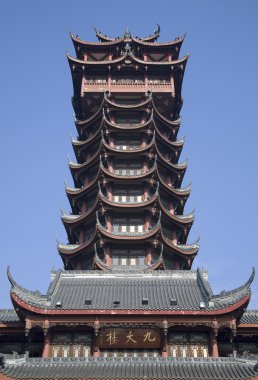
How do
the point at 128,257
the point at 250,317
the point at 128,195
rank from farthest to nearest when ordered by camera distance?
the point at 128,195
the point at 128,257
the point at 250,317

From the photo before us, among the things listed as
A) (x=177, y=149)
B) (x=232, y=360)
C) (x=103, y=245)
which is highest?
(x=177, y=149)

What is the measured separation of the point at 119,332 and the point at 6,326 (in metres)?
5.49

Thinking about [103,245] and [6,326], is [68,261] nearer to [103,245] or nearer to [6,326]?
[103,245]

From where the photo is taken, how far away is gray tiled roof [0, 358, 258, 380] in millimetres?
21797

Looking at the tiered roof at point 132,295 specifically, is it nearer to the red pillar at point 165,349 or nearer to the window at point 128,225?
the red pillar at point 165,349

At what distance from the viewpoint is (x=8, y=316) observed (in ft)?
91.2

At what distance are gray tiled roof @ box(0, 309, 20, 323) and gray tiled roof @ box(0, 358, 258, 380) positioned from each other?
414 centimetres

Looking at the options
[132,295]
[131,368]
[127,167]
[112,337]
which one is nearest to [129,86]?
[127,167]

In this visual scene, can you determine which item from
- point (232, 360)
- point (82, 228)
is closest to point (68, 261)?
point (82, 228)

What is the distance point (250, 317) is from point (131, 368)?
777 centimetres

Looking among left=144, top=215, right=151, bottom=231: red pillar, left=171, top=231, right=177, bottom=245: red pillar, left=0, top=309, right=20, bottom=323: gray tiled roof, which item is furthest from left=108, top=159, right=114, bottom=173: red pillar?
left=0, top=309, right=20, bottom=323: gray tiled roof

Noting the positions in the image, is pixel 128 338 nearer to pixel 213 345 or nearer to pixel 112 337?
pixel 112 337

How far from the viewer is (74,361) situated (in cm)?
2302

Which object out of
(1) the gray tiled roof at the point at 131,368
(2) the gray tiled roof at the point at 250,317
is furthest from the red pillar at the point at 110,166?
(1) the gray tiled roof at the point at 131,368
